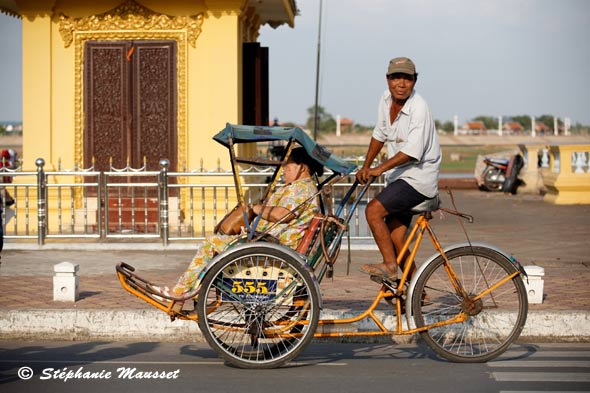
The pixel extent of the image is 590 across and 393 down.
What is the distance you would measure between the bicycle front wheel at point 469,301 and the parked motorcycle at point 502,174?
21218 millimetres

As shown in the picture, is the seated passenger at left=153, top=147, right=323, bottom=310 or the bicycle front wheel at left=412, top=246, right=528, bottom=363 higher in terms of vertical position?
the seated passenger at left=153, top=147, right=323, bottom=310

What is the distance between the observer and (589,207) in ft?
72.2

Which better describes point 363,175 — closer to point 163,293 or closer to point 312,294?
point 312,294

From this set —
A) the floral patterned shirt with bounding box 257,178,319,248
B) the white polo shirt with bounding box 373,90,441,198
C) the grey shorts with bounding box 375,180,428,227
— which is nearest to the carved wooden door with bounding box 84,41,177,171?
the floral patterned shirt with bounding box 257,178,319,248

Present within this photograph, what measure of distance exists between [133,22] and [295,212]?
966cm

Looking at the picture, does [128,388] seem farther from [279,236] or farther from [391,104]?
[391,104]

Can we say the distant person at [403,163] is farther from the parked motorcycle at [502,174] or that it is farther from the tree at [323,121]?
the tree at [323,121]

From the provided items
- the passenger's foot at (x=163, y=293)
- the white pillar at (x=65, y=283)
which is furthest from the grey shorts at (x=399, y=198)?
the white pillar at (x=65, y=283)

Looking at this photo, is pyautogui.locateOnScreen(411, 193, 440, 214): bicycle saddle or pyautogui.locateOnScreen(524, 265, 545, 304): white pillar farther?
pyautogui.locateOnScreen(524, 265, 545, 304): white pillar

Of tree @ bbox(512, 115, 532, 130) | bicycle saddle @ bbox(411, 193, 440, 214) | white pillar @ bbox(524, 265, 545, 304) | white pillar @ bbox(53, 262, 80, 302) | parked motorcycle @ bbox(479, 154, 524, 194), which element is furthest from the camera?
tree @ bbox(512, 115, 532, 130)

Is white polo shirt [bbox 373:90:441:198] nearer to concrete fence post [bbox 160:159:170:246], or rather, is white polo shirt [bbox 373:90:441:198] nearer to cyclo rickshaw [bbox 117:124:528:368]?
cyclo rickshaw [bbox 117:124:528:368]

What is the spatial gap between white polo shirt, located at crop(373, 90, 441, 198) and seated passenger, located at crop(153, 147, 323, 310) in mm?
621

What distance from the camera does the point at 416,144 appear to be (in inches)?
281

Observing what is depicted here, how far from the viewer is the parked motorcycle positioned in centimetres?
2798
